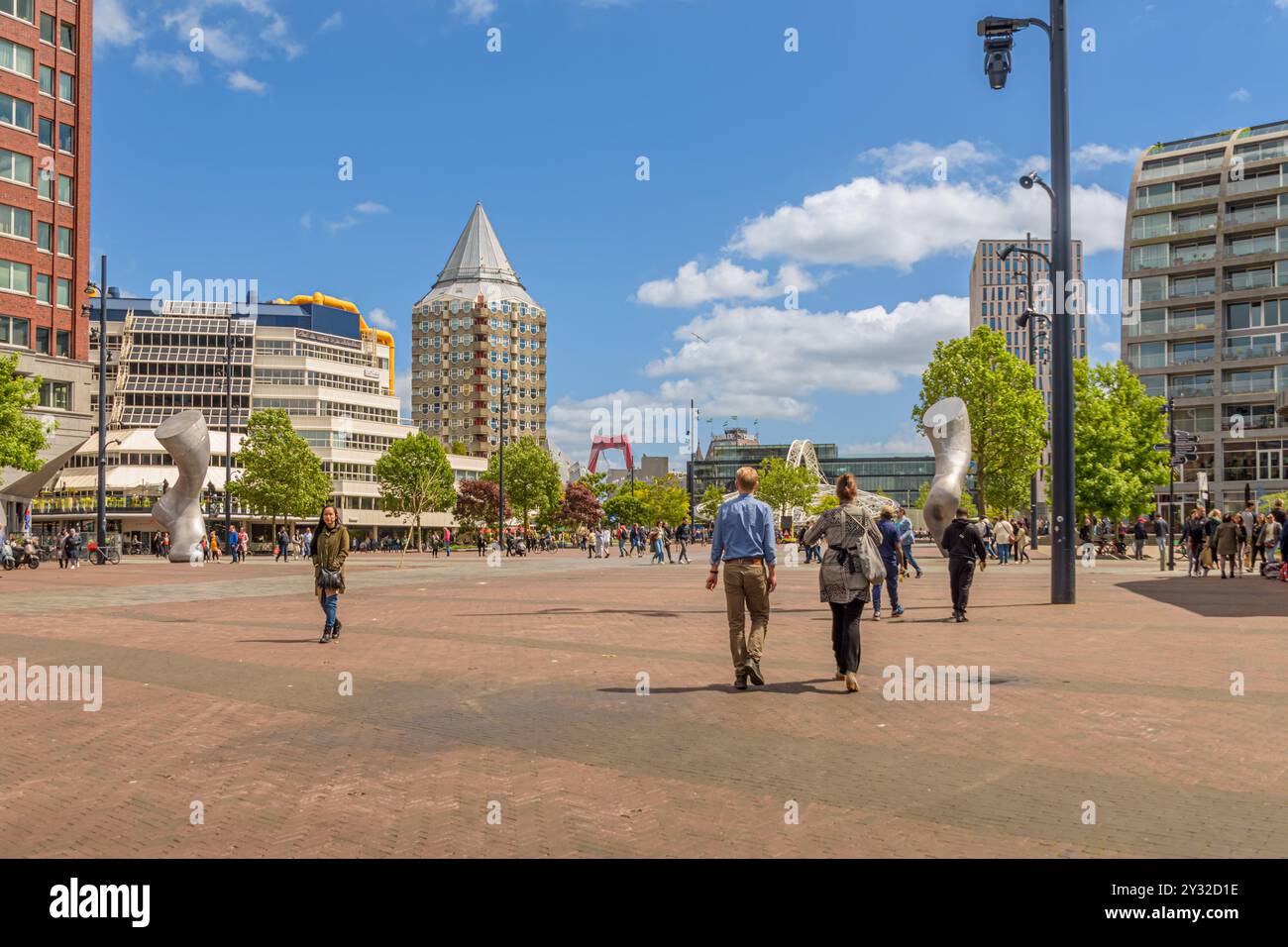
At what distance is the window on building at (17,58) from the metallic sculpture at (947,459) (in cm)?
4173

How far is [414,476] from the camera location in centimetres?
8469

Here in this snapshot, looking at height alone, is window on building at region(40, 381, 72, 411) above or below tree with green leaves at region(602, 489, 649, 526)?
above

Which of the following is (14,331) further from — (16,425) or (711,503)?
(711,503)

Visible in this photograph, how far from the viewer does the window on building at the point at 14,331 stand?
4444 centimetres

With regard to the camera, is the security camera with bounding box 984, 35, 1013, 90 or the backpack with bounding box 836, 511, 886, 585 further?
the security camera with bounding box 984, 35, 1013, 90

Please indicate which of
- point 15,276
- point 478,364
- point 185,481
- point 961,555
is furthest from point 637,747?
point 478,364

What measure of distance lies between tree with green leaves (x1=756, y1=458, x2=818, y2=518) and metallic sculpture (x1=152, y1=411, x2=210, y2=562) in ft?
281

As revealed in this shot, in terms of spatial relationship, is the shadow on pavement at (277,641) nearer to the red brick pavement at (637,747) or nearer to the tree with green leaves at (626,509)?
the red brick pavement at (637,747)

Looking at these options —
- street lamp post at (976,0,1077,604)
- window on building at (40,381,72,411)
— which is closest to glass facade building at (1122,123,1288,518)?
street lamp post at (976,0,1077,604)

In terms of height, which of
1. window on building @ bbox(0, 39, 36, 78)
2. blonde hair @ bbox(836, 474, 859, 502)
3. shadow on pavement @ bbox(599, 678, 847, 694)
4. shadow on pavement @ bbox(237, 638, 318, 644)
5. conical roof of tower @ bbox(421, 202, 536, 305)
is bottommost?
shadow on pavement @ bbox(237, 638, 318, 644)

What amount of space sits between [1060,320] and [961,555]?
5224 millimetres

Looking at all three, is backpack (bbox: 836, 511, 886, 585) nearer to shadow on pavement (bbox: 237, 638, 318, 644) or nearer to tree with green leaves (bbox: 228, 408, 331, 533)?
shadow on pavement (bbox: 237, 638, 318, 644)

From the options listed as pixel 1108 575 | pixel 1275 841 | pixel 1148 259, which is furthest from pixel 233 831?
pixel 1148 259

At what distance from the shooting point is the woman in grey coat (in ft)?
29.5
